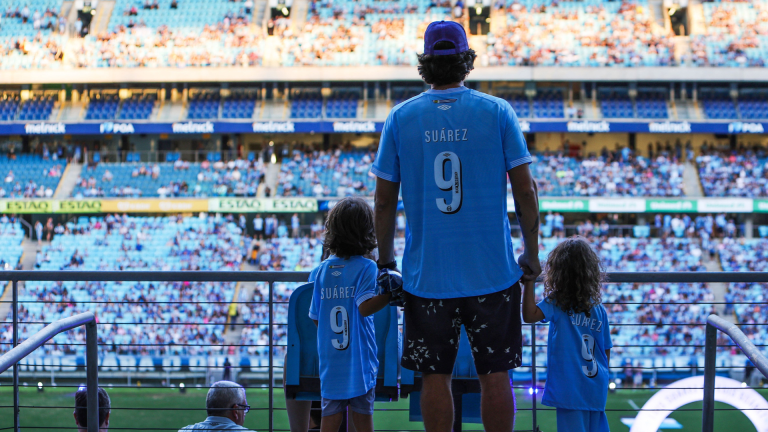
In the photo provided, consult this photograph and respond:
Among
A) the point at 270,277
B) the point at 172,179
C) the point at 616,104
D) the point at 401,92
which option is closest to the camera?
the point at 270,277

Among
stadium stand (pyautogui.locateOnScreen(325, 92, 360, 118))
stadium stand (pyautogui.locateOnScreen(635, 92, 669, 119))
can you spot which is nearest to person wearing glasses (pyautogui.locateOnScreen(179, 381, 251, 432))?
stadium stand (pyautogui.locateOnScreen(325, 92, 360, 118))

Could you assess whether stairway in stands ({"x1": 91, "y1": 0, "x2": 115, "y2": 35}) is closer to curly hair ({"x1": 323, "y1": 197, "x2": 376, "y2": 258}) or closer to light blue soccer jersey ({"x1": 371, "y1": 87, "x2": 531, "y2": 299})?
curly hair ({"x1": 323, "y1": 197, "x2": 376, "y2": 258})

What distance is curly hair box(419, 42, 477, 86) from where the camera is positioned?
2361 millimetres

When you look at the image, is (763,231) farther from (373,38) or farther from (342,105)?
(373,38)

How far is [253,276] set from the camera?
10.5 feet

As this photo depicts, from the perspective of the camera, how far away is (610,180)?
23016 millimetres

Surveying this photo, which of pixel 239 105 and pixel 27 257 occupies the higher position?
pixel 239 105

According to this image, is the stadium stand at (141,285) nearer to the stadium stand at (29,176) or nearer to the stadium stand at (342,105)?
the stadium stand at (29,176)

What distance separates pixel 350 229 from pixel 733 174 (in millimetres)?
23915

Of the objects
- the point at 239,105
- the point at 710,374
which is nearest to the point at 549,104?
the point at 239,105

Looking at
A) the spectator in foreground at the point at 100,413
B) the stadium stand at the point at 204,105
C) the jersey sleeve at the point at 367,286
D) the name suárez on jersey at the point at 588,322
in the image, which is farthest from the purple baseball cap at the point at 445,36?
the stadium stand at the point at 204,105

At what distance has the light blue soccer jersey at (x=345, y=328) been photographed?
8.95 feet

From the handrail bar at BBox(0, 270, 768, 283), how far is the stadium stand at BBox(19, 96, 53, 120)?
25691mm

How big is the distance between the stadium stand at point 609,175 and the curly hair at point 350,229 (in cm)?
2009
